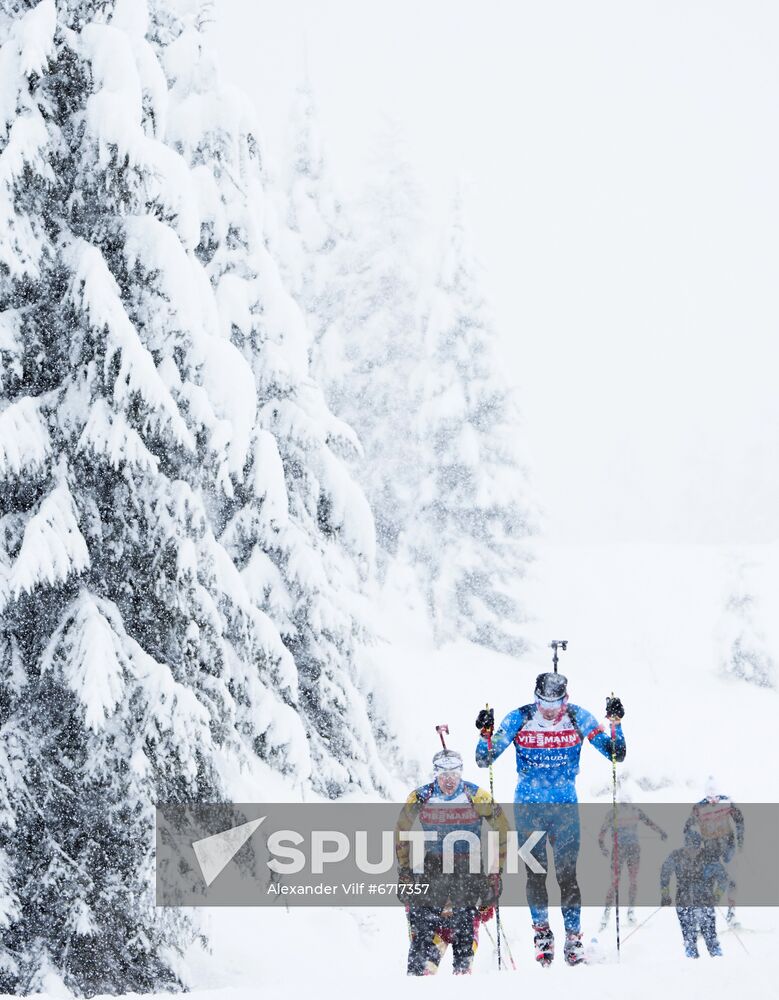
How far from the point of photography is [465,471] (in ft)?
93.5

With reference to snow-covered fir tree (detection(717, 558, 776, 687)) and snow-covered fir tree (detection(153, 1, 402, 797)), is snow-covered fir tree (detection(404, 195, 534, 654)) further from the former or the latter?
snow-covered fir tree (detection(153, 1, 402, 797))

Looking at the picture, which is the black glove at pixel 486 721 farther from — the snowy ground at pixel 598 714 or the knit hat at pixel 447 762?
the snowy ground at pixel 598 714

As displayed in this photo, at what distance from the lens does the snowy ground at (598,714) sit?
7164mm

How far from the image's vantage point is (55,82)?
9062 mm

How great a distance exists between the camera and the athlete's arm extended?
844 centimetres

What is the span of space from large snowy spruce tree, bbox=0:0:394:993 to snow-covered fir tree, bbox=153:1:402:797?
2.08 m

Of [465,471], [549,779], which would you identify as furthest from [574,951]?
[465,471]

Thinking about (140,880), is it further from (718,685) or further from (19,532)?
(718,685)

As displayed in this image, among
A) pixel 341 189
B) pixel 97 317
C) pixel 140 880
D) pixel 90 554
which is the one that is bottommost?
pixel 140 880

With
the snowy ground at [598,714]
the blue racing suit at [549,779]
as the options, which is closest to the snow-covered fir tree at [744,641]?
the snowy ground at [598,714]

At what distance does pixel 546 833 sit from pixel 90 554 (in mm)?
4645

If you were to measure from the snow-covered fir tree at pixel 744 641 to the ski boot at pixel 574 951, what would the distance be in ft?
77.6

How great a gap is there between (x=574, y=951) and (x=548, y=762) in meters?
1.46

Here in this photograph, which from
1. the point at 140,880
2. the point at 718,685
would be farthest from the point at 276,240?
the point at 718,685
